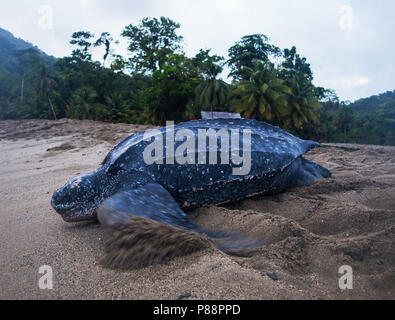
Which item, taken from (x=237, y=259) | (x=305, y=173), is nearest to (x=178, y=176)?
(x=237, y=259)

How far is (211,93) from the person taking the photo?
1672 cm

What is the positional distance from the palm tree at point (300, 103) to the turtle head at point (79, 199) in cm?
2053

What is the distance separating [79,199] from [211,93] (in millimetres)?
16098

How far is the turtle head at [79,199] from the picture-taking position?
Result: 4.60ft

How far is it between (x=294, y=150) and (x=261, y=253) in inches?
48.2

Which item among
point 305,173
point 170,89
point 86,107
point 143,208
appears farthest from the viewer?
point 86,107

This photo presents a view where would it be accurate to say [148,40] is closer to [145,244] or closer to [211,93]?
[211,93]

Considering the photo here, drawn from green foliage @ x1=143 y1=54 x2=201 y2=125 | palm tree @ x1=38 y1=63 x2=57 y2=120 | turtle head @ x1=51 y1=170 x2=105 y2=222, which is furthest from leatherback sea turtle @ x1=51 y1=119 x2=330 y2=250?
palm tree @ x1=38 y1=63 x2=57 y2=120

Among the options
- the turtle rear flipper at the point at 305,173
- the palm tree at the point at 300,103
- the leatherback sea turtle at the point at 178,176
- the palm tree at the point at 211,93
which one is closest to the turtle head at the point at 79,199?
the leatherback sea turtle at the point at 178,176

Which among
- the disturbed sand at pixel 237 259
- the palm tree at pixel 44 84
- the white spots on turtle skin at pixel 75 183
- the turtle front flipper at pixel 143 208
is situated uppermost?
the palm tree at pixel 44 84

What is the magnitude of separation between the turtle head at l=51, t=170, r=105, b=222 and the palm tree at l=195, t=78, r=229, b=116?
15.2m

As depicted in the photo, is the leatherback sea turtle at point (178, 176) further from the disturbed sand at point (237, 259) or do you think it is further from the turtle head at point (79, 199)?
the disturbed sand at point (237, 259)
